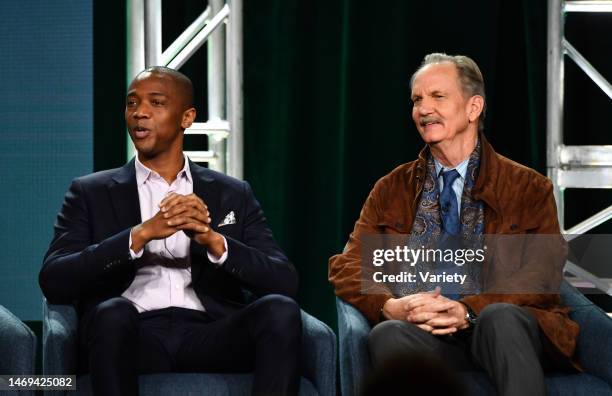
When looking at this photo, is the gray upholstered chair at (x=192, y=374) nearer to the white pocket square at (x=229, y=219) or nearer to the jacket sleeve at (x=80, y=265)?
the jacket sleeve at (x=80, y=265)

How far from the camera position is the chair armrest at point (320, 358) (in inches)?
106

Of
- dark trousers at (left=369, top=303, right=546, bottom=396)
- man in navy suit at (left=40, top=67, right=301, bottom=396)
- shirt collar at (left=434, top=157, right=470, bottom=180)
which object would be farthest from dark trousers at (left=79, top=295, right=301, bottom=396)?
shirt collar at (left=434, top=157, right=470, bottom=180)

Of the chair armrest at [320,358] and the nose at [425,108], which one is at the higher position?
the nose at [425,108]

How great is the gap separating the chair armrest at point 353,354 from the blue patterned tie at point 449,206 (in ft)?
1.49

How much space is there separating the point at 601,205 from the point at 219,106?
169cm

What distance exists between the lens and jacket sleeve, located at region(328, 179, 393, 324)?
2.92 meters

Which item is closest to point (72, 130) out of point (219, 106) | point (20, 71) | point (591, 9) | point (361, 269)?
point (20, 71)

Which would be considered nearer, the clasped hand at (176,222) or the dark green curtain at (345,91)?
the clasped hand at (176,222)

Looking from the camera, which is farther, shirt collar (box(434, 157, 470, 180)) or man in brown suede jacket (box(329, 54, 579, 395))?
shirt collar (box(434, 157, 470, 180))

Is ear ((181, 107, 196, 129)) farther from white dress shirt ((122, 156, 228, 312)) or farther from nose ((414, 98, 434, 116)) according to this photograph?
nose ((414, 98, 434, 116))

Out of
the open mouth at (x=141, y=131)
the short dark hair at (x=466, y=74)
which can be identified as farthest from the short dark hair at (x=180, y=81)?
the short dark hair at (x=466, y=74)

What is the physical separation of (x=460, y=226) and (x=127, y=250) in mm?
1045

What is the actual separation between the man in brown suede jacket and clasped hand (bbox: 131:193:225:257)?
20.5 inches

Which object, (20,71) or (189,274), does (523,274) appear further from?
(20,71)
